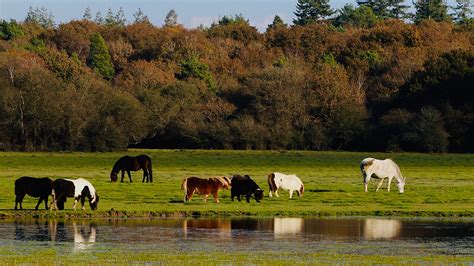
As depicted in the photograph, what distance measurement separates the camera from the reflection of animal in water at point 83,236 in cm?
2178

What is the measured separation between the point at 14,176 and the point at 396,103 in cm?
4929

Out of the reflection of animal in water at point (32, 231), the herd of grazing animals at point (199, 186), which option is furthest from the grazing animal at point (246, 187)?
the reflection of animal in water at point (32, 231)

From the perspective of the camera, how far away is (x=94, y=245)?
21984 millimetres

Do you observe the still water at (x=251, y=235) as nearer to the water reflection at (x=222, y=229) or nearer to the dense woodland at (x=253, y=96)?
the water reflection at (x=222, y=229)

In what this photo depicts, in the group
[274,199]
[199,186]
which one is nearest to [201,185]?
[199,186]

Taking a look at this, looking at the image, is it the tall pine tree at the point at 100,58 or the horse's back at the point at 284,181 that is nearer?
the horse's back at the point at 284,181

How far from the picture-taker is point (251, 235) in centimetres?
2436

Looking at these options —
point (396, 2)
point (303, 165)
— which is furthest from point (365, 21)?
point (303, 165)

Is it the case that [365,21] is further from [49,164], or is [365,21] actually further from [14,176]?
[14,176]

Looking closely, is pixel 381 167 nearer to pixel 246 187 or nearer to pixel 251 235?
pixel 246 187

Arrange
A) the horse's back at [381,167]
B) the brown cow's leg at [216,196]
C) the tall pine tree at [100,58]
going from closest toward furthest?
the brown cow's leg at [216,196], the horse's back at [381,167], the tall pine tree at [100,58]

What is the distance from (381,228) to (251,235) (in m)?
3.62

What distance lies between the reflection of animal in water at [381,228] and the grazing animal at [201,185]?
4793mm

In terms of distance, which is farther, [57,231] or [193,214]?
[193,214]
